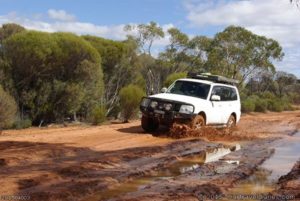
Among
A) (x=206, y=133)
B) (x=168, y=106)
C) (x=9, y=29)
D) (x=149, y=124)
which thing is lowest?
(x=206, y=133)

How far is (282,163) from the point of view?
10898 mm

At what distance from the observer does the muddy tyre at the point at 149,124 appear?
16.2 m

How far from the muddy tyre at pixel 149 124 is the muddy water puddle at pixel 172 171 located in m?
3.32

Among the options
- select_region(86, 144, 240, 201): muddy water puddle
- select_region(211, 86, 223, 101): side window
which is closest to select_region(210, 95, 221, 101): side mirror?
select_region(211, 86, 223, 101): side window

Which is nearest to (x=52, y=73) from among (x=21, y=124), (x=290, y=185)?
(x=21, y=124)

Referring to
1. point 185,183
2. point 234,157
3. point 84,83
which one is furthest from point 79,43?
point 185,183

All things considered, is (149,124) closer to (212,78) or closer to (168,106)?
(168,106)

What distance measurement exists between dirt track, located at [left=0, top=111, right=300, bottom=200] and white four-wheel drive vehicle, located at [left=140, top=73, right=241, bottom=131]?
65cm

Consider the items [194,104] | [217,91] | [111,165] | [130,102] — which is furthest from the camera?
[130,102]

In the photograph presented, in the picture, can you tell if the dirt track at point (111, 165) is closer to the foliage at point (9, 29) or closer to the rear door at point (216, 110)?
the rear door at point (216, 110)

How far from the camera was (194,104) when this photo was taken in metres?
15.3

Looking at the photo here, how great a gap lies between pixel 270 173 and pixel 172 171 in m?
1.82

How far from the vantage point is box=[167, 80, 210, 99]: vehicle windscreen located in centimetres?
1636

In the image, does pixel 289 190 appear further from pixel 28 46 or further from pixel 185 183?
pixel 28 46
